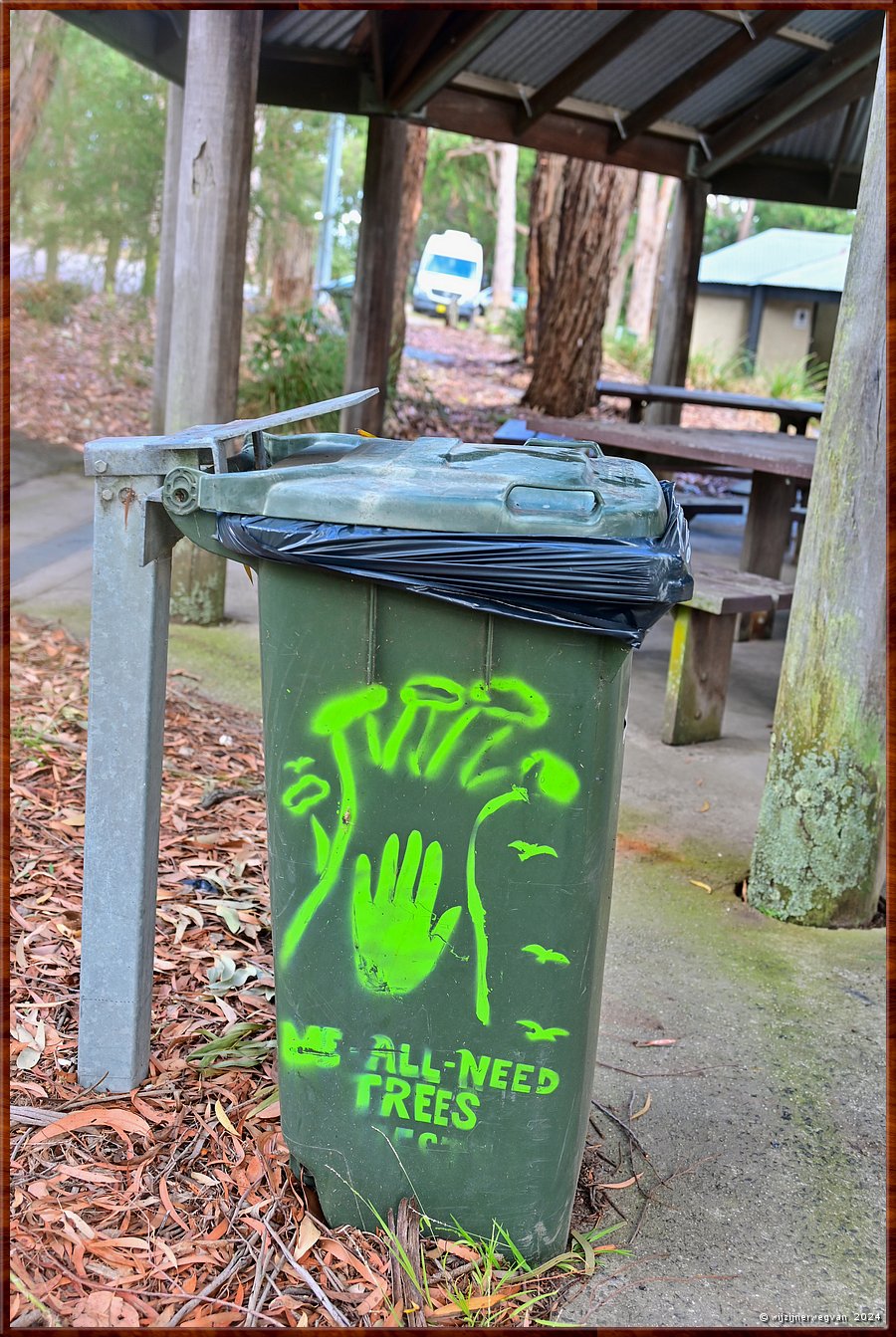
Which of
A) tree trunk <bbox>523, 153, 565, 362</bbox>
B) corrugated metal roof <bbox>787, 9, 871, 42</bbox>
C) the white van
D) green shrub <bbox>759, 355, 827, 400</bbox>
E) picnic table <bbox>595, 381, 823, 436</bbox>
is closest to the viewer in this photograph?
corrugated metal roof <bbox>787, 9, 871, 42</bbox>

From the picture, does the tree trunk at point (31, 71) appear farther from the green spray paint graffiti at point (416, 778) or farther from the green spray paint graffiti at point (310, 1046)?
the green spray paint graffiti at point (310, 1046)

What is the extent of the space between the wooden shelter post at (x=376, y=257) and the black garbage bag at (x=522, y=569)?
20.5 feet

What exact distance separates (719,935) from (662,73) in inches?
282

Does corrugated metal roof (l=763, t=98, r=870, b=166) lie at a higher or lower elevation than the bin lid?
higher

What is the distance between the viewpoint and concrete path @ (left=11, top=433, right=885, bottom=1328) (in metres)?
2.27

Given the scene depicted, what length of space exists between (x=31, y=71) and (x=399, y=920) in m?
11.3

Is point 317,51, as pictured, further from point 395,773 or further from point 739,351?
point 739,351

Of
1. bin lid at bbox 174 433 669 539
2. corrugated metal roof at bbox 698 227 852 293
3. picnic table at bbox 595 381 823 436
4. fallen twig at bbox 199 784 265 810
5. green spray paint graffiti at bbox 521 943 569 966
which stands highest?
corrugated metal roof at bbox 698 227 852 293

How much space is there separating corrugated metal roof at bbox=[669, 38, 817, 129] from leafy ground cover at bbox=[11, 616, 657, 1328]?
7.70 m

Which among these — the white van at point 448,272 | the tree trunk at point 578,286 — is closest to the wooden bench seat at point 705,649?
the tree trunk at point 578,286

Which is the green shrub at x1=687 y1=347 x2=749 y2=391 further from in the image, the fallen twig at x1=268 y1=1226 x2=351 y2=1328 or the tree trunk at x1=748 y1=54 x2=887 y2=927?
the fallen twig at x1=268 y1=1226 x2=351 y2=1328

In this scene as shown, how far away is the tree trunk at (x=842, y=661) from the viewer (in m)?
3.48

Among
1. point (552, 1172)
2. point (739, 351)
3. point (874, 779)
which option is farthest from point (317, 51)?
point (739, 351)

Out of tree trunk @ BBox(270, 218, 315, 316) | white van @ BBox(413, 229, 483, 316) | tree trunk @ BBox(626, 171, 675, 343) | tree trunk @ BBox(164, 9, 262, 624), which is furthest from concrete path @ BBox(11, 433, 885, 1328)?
white van @ BBox(413, 229, 483, 316)
